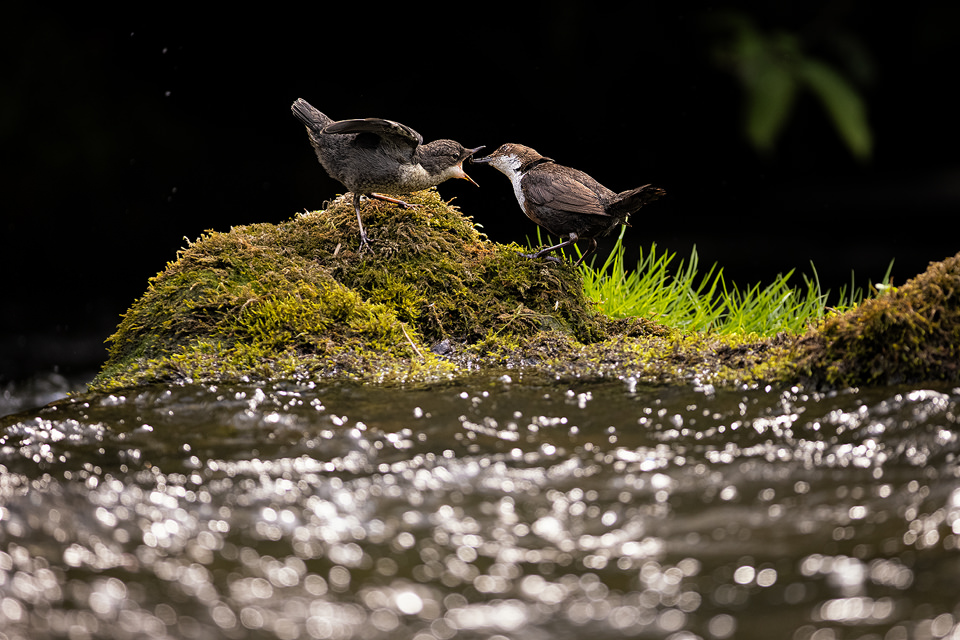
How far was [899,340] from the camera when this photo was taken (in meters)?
2.80

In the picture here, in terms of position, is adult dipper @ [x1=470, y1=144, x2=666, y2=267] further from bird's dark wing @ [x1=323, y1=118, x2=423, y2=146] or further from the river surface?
the river surface

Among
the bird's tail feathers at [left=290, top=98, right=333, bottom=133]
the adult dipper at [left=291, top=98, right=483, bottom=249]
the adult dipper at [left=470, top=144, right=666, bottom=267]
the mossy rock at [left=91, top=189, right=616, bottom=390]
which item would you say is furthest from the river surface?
the bird's tail feathers at [left=290, top=98, right=333, bottom=133]

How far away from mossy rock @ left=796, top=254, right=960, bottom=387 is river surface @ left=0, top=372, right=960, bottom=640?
0.15m

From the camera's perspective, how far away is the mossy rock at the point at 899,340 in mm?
2754

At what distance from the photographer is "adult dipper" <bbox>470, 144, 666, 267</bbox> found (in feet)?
12.4

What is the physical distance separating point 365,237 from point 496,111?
12.8ft

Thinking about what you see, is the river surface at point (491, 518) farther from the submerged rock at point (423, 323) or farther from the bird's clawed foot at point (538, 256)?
the bird's clawed foot at point (538, 256)

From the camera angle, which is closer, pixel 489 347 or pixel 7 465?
pixel 7 465

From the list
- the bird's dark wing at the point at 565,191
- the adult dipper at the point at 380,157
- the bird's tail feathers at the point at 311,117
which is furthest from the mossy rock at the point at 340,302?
the bird's tail feathers at the point at 311,117

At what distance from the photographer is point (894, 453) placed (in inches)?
87.7

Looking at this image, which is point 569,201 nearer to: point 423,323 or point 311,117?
point 423,323

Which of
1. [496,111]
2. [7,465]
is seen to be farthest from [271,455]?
[496,111]

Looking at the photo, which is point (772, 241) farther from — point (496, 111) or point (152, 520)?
point (152, 520)

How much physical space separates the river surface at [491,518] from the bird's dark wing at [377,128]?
162 cm
